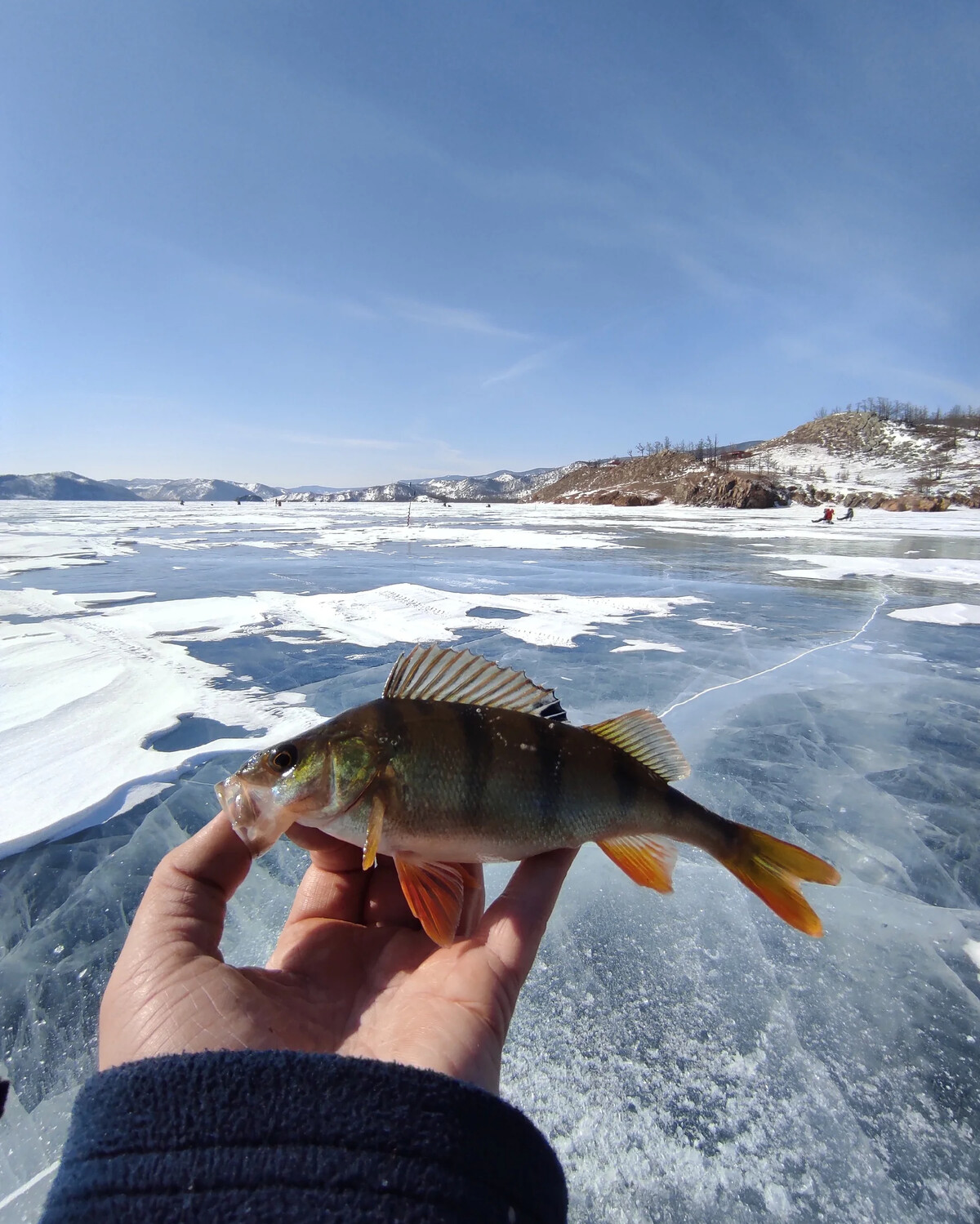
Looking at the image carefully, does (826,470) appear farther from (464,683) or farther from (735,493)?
(464,683)

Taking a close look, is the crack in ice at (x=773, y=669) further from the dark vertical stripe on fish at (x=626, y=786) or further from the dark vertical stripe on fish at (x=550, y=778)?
the dark vertical stripe on fish at (x=550, y=778)

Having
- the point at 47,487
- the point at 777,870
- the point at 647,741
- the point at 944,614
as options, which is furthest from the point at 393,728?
the point at 47,487

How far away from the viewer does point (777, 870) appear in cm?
187

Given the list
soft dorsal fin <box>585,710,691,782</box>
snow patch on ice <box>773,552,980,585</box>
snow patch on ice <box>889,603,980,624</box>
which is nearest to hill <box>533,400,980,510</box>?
snow patch on ice <box>773,552,980,585</box>

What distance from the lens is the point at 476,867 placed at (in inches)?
90.0

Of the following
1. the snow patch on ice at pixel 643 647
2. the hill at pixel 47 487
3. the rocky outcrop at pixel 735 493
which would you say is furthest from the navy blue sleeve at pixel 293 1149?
the hill at pixel 47 487

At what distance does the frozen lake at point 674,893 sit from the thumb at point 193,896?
0.95 meters

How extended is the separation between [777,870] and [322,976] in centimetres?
143

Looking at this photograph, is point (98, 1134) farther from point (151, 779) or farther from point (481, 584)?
point (481, 584)

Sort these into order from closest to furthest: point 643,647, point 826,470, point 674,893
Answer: point 674,893 → point 643,647 → point 826,470

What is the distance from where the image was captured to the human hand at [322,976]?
1.43 metres

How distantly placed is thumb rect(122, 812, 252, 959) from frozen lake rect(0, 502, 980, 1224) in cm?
95

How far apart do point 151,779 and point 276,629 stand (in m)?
3.97

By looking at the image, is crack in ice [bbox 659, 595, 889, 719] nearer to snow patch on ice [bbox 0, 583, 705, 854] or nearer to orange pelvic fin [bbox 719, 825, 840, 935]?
snow patch on ice [bbox 0, 583, 705, 854]
